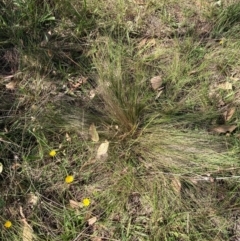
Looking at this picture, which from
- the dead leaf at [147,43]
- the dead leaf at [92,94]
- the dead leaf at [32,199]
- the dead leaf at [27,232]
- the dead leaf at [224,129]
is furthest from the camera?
the dead leaf at [147,43]

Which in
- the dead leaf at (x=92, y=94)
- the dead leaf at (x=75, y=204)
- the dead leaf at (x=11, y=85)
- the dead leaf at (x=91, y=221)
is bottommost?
the dead leaf at (x=91, y=221)

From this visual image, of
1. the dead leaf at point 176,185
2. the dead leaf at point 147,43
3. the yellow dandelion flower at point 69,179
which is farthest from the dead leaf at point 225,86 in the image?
the yellow dandelion flower at point 69,179

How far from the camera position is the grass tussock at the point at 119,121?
76.3 inches

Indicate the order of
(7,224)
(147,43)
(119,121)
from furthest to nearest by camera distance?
(147,43) < (119,121) < (7,224)

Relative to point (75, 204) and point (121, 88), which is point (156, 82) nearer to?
point (121, 88)

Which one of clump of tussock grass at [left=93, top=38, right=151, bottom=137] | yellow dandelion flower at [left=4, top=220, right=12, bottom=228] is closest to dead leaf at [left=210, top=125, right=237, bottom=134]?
clump of tussock grass at [left=93, top=38, right=151, bottom=137]

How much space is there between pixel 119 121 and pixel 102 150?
183mm

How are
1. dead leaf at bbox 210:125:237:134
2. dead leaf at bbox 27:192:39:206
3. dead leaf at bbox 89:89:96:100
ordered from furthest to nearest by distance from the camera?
dead leaf at bbox 89:89:96:100 < dead leaf at bbox 210:125:237:134 < dead leaf at bbox 27:192:39:206

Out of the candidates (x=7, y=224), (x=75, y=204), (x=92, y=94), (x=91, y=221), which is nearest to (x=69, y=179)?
(x=75, y=204)

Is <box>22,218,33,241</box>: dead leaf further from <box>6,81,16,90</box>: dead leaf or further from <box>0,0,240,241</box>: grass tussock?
<box>6,81,16,90</box>: dead leaf

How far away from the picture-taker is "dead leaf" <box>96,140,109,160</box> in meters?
2.05

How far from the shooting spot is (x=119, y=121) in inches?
83.1

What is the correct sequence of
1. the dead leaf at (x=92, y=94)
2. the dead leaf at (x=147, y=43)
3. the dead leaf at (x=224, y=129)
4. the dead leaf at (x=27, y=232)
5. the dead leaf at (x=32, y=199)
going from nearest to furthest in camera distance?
the dead leaf at (x=27, y=232), the dead leaf at (x=32, y=199), the dead leaf at (x=224, y=129), the dead leaf at (x=92, y=94), the dead leaf at (x=147, y=43)

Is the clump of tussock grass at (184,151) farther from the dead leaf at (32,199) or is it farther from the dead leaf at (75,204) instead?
the dead leaf at (32,199)
